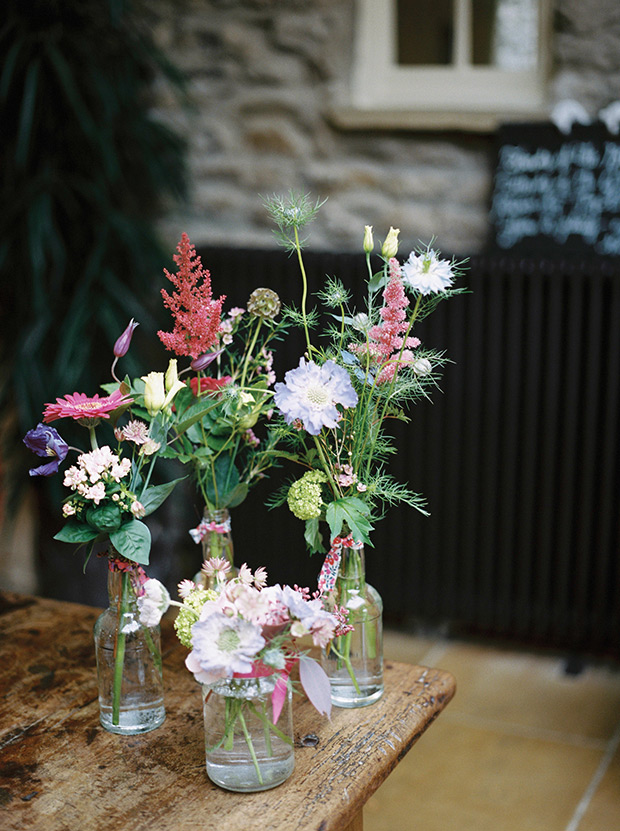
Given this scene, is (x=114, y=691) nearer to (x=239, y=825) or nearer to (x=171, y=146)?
(x=239, y=825)

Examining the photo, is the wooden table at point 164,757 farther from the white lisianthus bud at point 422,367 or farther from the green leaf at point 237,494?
the white lisianthus bud at point 422,367

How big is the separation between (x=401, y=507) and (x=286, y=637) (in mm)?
1766

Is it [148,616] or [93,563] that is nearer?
[148,616]

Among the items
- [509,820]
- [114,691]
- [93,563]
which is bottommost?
[509,820]

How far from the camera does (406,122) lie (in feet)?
8.89

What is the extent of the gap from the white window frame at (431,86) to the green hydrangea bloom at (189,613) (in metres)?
2.04

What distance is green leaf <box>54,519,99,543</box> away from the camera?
1.02 metres

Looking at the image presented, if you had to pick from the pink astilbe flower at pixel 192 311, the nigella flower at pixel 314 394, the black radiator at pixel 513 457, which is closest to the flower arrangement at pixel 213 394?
the pink astilbe flower at pixel 192 311

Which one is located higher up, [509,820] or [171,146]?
[171,146]

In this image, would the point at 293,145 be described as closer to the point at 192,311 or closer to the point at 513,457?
the point at 513,457

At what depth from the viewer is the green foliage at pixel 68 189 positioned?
2.52 metres

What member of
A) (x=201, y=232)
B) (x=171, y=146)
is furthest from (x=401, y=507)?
(x=171, y=146)

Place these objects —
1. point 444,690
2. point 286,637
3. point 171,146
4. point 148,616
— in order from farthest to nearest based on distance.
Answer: point 171,146, point 444,690, point 148,616, point 286,637

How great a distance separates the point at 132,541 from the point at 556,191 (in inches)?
76.4
